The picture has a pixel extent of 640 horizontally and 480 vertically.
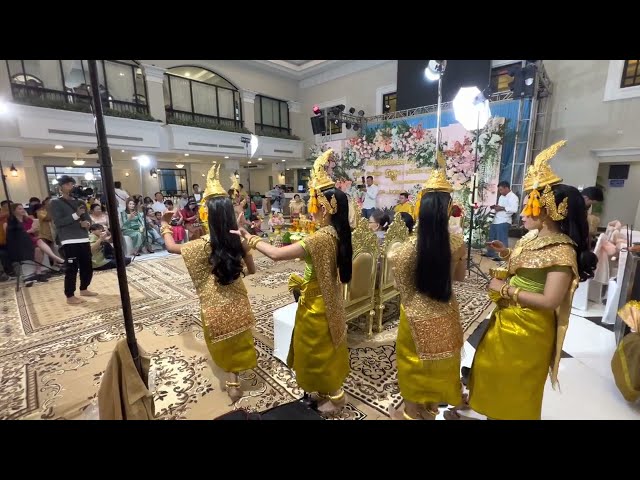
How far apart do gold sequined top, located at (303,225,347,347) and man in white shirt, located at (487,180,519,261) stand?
15.2ft

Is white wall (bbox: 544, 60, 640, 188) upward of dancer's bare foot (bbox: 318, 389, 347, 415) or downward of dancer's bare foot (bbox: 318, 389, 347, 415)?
upward

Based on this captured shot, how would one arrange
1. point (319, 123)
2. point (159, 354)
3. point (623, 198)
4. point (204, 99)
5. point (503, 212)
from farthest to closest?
point (204, 99)
point (319, 123)
point (623, 198)
point (503, 212)
point (159, 354)

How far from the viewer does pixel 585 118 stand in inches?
258

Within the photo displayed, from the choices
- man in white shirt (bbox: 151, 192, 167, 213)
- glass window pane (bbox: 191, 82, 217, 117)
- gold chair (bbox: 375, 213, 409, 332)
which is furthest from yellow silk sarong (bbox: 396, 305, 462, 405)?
glass window pane (bbox: 191, 82, 217, 117)

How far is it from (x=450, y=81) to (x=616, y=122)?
3622mm

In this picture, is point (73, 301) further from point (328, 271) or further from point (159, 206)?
point (159, 206)

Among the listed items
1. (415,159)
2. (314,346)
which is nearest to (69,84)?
(415,159)

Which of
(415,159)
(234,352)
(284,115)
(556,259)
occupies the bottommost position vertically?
(234,352)

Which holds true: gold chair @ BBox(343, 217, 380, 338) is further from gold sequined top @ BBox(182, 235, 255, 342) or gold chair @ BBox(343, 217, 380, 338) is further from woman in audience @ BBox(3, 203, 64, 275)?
woman in audience @ BBox(3, 203, 64, 275)

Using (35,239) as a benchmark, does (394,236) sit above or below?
above

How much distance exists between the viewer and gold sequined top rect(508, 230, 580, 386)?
1.31 m

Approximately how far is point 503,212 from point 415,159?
2.44 metres
